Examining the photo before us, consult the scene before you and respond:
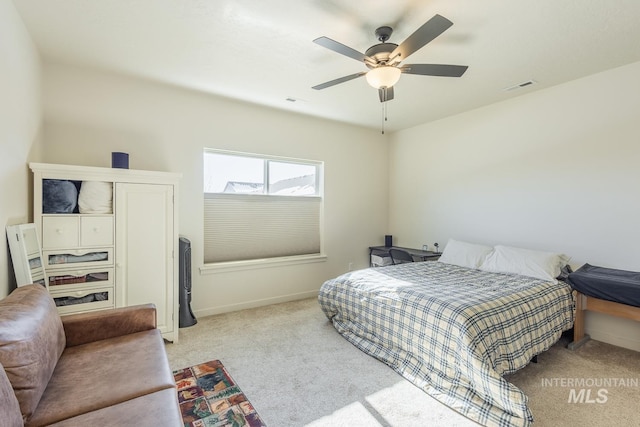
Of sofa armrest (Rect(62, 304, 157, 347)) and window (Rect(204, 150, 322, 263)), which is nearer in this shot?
sofa armrest (Rect(62, 304, 157, 347))

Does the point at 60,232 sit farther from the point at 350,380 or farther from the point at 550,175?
the point at 550,175

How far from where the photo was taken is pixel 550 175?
3.38m

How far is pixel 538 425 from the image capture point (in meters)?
1.82

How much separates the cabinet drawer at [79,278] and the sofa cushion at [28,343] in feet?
2.66

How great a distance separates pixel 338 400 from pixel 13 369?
68.3 inches

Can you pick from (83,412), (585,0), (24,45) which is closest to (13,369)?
(83,412)

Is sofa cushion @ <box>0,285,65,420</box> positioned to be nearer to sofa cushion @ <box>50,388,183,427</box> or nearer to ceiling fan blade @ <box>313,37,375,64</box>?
sofa cushion @ <box>50,388,183,427</box>

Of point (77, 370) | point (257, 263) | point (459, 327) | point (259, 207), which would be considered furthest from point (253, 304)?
point (459, 327)

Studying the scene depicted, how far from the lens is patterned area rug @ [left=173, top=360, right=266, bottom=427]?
73.6 inches

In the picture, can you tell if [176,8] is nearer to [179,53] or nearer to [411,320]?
[179,53]

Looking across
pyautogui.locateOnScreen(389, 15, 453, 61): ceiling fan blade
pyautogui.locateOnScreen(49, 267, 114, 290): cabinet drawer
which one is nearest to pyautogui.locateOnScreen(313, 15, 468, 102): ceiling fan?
pyautogui.locateOnScreen(389, 15, 453, 61): ceiling fan blade

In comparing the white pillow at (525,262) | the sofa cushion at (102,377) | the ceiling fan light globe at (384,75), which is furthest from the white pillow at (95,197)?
the white pillow at (525,262)

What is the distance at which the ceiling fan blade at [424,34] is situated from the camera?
1660 millimetres

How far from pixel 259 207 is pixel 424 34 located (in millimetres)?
2867
